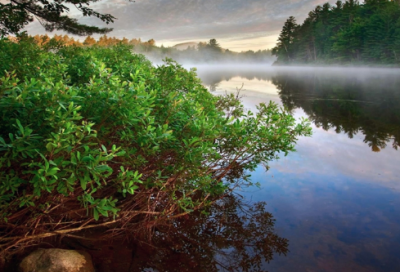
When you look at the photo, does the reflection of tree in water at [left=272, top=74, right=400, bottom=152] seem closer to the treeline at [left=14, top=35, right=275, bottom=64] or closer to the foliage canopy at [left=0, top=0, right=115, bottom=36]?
the foliage canopy at [left=0, top=0, right=115, bottom=36]

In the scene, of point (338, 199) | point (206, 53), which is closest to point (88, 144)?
point (338, 199)

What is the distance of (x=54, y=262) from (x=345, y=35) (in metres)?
67.4

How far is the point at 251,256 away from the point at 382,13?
204 feet

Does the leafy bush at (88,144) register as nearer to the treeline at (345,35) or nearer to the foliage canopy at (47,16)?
the foliage canopy at (47,16)

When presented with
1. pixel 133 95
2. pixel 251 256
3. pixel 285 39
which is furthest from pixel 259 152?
pixel 285 39

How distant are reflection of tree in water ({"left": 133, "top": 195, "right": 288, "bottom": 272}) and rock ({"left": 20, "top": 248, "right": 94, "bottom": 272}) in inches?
32.3

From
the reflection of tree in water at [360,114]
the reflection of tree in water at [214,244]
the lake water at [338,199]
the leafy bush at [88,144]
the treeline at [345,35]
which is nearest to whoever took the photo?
the leafy bush at [88,144]

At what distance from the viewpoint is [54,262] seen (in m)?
3.61

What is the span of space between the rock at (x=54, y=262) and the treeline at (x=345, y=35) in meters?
58.8

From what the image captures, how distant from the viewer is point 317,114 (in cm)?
1661

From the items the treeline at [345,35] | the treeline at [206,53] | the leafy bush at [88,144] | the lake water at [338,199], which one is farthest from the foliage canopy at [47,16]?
the treeline at [206,53]

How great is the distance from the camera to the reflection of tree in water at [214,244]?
14.4 feet

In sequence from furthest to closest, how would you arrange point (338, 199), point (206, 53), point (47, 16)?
point (206, 53), point (47, 16), point (338, 199)

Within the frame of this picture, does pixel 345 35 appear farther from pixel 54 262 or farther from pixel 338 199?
pixel 54 262
